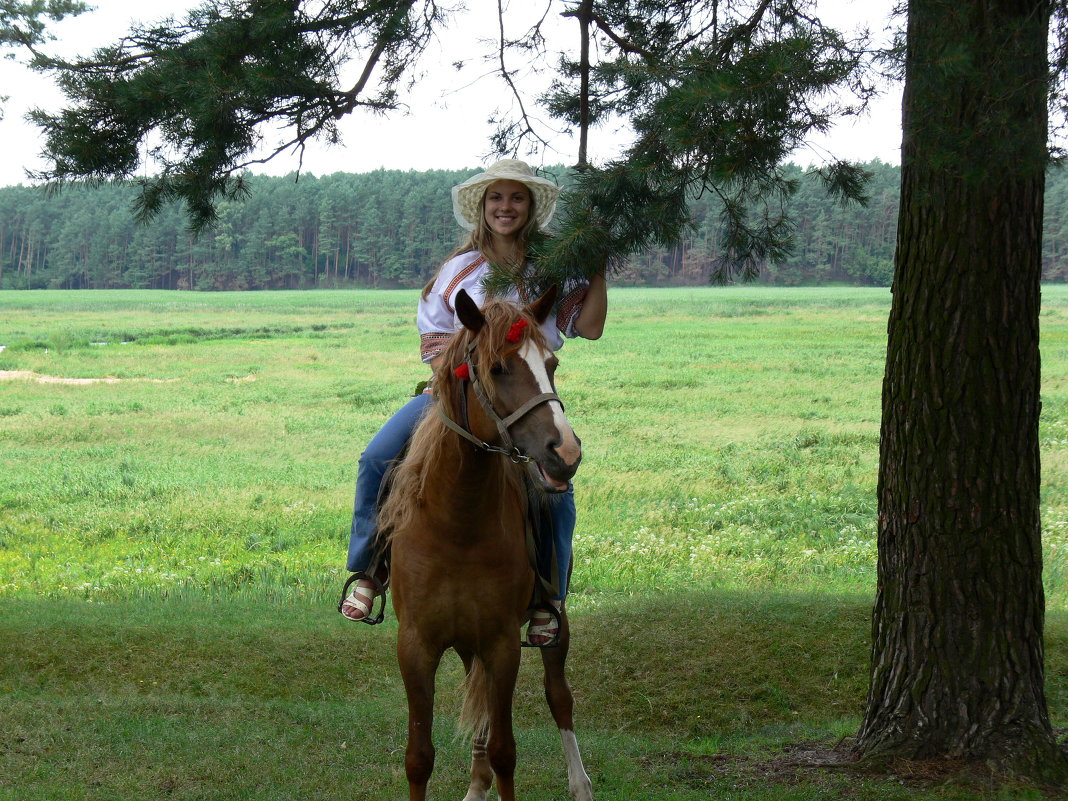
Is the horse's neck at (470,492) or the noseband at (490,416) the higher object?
the noseband at (490,416)

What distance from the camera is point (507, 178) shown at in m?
4.41

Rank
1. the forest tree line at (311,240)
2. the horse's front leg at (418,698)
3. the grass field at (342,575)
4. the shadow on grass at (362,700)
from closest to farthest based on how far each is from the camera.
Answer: the horse's front leg at (418,698) < the shadow on grass at (362,700) < the grass field at (342,575) < the forest tree line at (311,240)

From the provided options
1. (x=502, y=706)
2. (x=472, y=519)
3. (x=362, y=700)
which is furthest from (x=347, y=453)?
(x=472, y=519)

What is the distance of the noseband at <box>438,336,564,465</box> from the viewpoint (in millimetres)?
3131

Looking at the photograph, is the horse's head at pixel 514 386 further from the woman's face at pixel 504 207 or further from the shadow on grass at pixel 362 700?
the shadow on grass at pixel 362 700

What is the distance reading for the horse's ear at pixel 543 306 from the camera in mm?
3496

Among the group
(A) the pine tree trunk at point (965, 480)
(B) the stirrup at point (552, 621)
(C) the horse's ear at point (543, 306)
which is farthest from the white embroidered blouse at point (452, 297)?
(A) the pine tree trunk at point (965, 480)

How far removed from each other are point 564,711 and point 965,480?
212cm

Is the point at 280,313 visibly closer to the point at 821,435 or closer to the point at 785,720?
the point at 821,435

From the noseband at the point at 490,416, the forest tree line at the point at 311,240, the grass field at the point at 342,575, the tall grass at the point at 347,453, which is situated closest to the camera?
the noseband at the point at 490,416

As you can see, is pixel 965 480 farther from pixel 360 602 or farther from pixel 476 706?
pixel 360 602

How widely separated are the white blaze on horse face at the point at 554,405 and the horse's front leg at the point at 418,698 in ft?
3.99

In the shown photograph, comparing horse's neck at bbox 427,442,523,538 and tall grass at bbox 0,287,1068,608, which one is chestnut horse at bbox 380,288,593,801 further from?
tall grass at bbox 0,287,1068,608

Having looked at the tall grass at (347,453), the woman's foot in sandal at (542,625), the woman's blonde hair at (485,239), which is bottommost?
the tall grass at (347,453)
